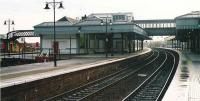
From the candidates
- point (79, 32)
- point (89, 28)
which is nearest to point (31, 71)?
point (79, 32)

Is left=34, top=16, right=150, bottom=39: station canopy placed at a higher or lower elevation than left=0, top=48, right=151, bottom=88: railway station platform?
higher

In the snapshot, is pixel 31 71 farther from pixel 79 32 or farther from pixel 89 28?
pixel 89 28

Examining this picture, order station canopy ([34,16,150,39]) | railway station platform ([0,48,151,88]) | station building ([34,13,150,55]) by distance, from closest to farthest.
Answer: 1. railway station platform ([0,48,151,88])
2. station canopy ([34,16,150,39])
3. station building ([34,13,150,55])

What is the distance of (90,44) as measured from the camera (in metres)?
69.2

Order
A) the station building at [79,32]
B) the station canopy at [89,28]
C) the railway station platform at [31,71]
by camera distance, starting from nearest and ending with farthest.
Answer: the railway station platform at [31,71] < the station canopy at [89,28] < the station building at [79,32]

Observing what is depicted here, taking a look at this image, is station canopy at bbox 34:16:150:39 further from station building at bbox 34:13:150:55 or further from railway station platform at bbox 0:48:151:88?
railway station platform at bbox 0:48:151:88

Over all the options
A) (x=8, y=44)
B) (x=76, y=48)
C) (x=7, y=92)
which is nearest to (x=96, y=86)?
(x=7, y=92)

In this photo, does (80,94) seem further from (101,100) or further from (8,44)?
(8,44)

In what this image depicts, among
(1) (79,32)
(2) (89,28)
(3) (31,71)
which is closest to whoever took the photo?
(3) (31,71)

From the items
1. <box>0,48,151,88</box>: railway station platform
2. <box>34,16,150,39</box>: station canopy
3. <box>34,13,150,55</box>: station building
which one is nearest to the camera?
<box>0,48,151,88</box>: railway station platform

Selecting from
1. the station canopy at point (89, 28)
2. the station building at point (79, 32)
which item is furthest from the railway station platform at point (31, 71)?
the station building at point (79, 32)

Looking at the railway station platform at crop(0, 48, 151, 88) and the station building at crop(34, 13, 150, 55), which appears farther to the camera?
the station building at crop(34, 13, 150, 55)

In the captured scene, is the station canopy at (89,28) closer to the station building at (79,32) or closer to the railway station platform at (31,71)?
the station building at (79,32)

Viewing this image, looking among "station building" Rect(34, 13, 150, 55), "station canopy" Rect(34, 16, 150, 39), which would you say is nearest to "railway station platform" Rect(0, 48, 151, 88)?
"station canopy" Rect(34, 16, 150, 39)
